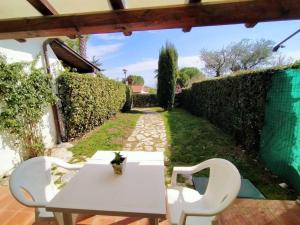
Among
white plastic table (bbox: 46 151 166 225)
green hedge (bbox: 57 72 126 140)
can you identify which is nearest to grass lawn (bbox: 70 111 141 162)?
green hedge (bbox: 57 72 126 140)

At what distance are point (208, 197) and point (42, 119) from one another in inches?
193

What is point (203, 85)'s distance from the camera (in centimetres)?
1011

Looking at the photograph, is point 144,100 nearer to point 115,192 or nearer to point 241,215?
point 241,215

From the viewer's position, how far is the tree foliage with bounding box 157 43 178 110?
579 inches

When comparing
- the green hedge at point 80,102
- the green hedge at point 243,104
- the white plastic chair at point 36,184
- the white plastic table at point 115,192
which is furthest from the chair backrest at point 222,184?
the green hedge at point 80,102

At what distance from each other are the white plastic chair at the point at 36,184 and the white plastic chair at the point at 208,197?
3.52 ft

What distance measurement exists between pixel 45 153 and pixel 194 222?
15.0 ft

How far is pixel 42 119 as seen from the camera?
5.36 metres

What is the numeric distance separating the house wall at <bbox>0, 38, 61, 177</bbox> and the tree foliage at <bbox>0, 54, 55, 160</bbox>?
0.21 metres

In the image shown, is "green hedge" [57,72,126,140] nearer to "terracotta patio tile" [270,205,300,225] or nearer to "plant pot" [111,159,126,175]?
"plant pot" [111,159,126,175]

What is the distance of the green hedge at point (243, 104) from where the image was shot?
407 cm

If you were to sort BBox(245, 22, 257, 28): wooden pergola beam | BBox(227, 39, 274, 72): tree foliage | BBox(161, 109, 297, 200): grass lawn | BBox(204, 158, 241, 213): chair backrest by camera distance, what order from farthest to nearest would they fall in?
BBox(227, 39, 274, 72): tree foliage → BBox(161, 109, 297, 200): grass lawn → BBox(245, 22, 257, 28): wooden pergola beam → BBox(204, 158, 241, 213): chair backrest

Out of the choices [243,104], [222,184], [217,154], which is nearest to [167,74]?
[243,104]

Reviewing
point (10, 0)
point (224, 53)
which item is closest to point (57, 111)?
point (10, 0)
